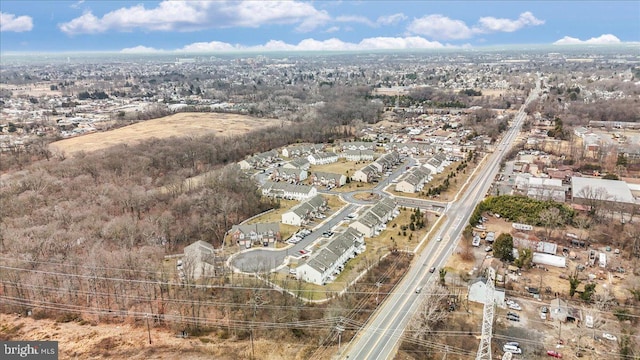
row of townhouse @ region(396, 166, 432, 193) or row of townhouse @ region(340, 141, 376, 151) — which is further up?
row of townhouse @ region(340, 141, 376, 151)

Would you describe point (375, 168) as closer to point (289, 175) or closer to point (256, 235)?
point (289, 175)

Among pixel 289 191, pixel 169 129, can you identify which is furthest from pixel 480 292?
pixel 169 129

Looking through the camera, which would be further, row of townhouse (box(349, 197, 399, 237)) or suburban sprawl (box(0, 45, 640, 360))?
row of townhouse (box(349, 197, 399, 237))

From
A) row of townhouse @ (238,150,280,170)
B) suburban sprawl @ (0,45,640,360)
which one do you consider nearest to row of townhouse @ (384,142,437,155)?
suburban sprawl @ (0,45,640,360)

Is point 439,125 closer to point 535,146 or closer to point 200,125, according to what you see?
point 535,146

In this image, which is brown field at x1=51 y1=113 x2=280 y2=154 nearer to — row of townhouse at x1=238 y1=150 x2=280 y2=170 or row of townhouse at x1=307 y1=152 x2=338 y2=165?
row of townhouse at x1=238 y1=150 x2=280 y2=170
